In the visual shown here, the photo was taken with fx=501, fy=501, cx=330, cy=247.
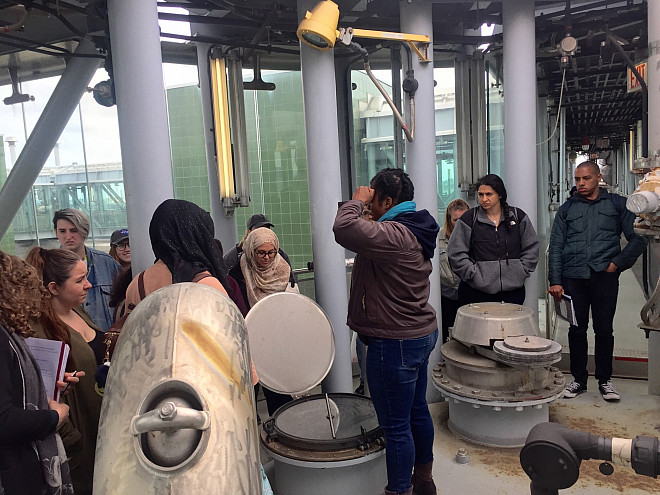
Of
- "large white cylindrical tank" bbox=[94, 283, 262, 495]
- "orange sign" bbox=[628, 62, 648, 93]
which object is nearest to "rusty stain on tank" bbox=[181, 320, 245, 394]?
"large white cylindrical tank" bbox=[94, 283, 262, 495]

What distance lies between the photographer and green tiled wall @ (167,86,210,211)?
187 inches

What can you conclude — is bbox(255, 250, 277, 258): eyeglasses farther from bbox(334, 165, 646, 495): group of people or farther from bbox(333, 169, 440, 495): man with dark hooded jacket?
bbox(333, 169, 440, 495): man with dark hooded jacket

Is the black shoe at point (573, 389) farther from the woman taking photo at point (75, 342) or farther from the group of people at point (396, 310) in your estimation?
the woman taking photo at point (75, 342)

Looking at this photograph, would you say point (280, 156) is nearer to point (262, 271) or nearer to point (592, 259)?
point (262, 271)

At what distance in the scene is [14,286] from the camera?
58.1 inches

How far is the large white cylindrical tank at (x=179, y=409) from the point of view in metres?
0.70

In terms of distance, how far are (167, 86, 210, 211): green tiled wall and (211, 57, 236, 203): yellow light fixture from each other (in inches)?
46.8

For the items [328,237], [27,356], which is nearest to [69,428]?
[27,356]

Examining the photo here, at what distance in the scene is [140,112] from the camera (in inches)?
91.1

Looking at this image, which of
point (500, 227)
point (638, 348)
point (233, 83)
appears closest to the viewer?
point (500, 227)

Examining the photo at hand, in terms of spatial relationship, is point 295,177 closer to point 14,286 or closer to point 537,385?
point 537,385

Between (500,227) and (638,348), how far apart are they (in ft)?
7.33

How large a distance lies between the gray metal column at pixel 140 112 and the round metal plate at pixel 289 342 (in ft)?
2.04

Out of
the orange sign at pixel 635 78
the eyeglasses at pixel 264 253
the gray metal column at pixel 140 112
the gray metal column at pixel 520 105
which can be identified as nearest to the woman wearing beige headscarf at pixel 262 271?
the eyeglasses at pixel 264 253
